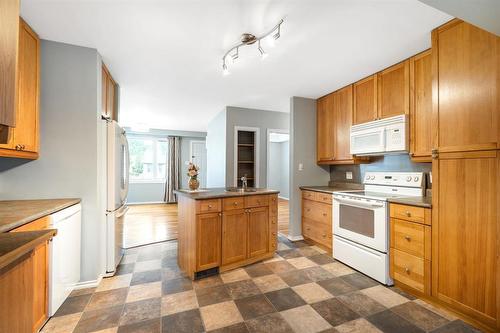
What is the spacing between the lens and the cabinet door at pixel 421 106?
89.1 inches

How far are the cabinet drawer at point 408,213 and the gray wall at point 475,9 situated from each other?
4.87 ft

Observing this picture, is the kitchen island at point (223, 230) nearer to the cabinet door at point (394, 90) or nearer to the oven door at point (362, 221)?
the oven door at point (362, 221)

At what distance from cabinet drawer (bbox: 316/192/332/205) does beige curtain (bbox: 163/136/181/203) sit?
210 inches

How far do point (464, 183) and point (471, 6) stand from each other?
130cm

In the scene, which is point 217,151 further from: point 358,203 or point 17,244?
point 17,244

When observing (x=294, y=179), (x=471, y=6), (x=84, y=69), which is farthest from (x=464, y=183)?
(x=84, y=69)

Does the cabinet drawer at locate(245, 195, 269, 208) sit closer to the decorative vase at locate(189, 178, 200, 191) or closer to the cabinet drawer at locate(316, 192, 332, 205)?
the decorative vase at locate(189, 178, 200, 191)

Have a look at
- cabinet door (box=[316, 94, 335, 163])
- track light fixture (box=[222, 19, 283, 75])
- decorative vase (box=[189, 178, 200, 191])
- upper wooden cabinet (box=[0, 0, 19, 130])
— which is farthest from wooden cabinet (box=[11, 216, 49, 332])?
cabinet door (box=[316, 94, 335, 163])

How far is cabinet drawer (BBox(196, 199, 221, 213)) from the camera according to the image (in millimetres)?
2381

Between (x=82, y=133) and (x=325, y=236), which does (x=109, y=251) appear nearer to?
(x=82, y=133)

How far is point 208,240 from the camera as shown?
8.07 ft

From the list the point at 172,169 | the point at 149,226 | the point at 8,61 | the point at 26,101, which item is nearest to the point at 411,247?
the point at 8,61

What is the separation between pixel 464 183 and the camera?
176cm

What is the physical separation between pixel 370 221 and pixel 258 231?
131cm
